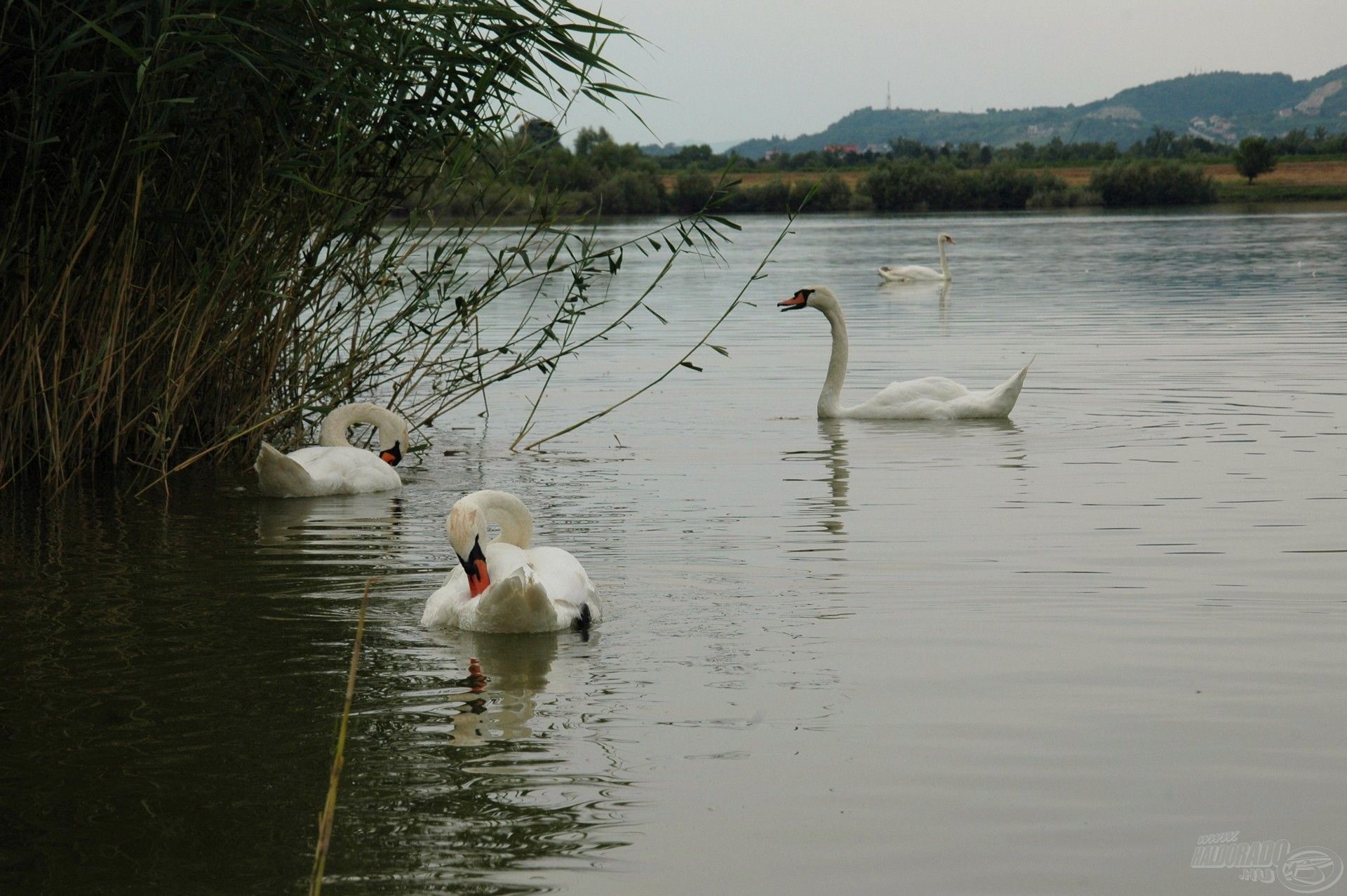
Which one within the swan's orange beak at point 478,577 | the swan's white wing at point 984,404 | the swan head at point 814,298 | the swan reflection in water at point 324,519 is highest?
the swan head at point 814,298

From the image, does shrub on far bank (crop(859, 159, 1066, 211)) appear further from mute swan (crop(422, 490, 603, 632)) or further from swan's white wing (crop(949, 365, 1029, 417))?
mute swan (crop(422, 490, 603, 632))

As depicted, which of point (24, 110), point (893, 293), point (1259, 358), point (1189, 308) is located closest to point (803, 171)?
point (893, 293)

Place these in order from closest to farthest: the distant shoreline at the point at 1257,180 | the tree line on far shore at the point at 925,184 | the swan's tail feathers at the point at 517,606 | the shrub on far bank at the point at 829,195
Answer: the swan's tail feathers at the point at 517,606 → the tree line on far shore at the point at 925,184 → the distant shoreline at the point at 1257,180 → the shrub on far bank at the point at 829,195

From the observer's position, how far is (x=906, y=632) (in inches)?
254

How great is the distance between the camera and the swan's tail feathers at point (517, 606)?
617 centimetres

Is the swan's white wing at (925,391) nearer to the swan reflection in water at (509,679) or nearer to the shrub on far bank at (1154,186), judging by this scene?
the swan reflection in water at (509,679)

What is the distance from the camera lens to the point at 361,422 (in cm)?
1103

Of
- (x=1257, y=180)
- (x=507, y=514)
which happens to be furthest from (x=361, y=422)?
(x=1257, y=180)

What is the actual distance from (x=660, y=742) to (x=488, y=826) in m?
0.86

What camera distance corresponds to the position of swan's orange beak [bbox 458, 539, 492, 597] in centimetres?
639

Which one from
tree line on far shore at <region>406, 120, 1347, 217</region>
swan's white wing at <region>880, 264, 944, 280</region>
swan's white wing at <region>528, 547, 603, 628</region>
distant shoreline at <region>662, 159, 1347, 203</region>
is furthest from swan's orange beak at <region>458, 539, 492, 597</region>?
distant shoreline at <region>662, 159, 1347, 203</region>

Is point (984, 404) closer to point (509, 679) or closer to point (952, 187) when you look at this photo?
point (509, 679)

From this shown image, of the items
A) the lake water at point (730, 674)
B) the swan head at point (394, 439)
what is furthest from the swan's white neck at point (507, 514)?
the swan head at point (394, 439)

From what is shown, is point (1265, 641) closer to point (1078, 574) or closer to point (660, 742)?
point (1078, 574)
